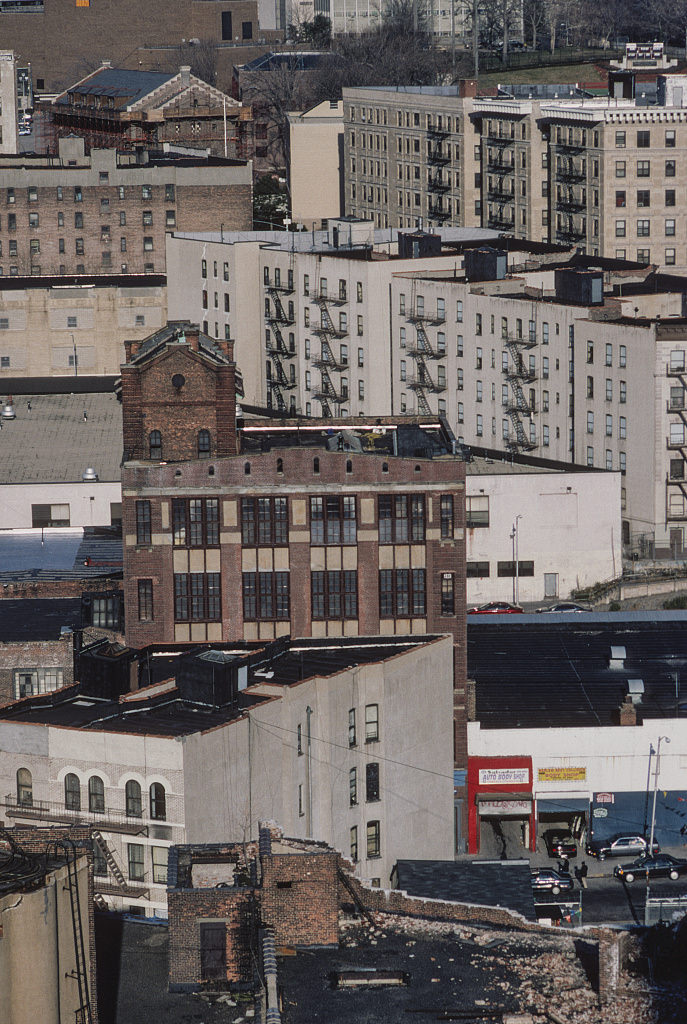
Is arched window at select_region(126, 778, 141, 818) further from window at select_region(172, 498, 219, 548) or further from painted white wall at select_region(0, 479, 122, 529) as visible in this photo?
painted white wall at select_region(0, 479, 122, 529)

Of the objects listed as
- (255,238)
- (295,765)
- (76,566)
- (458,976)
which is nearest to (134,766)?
(295,765)

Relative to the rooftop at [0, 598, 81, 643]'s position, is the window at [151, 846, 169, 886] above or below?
below

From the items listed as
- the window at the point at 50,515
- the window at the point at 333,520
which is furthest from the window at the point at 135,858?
the window at the point at 50,515

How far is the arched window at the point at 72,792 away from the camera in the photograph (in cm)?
6950

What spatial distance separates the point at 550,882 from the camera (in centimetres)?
8312

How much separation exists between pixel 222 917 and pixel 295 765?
23.1 metres

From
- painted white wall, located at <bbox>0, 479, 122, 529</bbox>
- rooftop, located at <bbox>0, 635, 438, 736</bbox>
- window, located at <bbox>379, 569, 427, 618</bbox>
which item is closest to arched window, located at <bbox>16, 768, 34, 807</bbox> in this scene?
rooftop, located at <bbox>0, 635, 438, 736</bbox>

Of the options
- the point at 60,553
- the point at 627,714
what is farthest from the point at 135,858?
the point at 60,553

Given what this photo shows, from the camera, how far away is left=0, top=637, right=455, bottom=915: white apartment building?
68062 mm

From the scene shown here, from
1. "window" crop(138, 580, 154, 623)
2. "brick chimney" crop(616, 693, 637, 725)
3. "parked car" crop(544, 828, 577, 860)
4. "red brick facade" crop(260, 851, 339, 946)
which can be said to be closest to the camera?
"red brick facade" crop(260, 851, 339, 946)

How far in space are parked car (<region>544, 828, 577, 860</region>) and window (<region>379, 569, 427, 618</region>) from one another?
36.1ft

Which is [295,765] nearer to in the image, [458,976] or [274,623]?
[274,623]

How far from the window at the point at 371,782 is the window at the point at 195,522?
12135mm

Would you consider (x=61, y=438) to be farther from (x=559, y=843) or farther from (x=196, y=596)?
(x=559, y=843)
